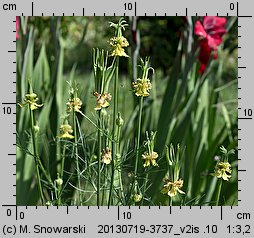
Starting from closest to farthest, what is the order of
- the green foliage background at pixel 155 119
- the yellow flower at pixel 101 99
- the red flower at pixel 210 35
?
1. the yellow flower at pixel 101 99
2. the green foliage background at pixel 155 119
3. the red flower at pixel 210 35

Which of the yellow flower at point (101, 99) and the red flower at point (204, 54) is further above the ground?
the red flower at point (204, 54)

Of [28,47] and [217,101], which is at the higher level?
[28,47]

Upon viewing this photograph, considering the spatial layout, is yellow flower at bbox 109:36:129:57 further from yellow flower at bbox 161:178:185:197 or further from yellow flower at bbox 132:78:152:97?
yellow flower at bbox 161:178:185:197

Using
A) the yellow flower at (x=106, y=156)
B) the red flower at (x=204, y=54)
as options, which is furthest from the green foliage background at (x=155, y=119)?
the yellow flower at (x=106, y=156)

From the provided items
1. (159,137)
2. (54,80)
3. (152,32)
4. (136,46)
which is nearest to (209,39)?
(136,46)

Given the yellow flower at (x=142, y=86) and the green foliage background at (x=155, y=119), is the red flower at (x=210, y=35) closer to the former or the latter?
the green foliage background at (x=155, y=119)

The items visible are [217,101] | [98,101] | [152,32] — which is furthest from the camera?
[152,32]

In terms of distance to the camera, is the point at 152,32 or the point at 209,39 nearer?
the point at 209,39
